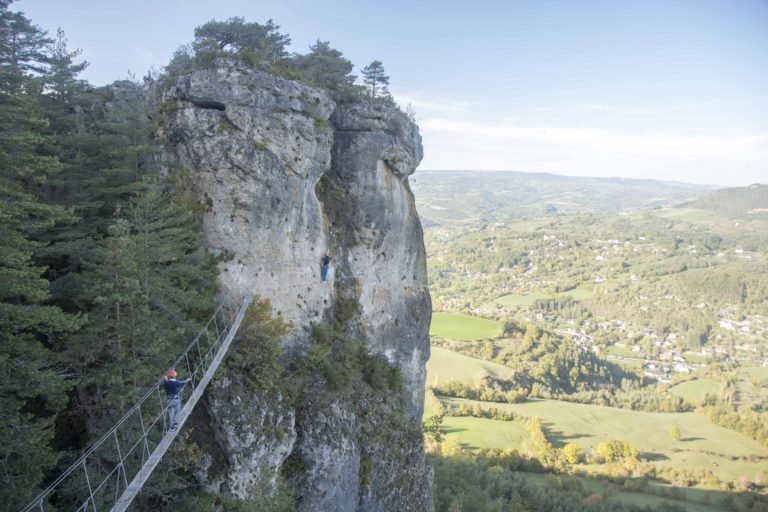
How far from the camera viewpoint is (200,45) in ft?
60.6

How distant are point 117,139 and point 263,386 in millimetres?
9238

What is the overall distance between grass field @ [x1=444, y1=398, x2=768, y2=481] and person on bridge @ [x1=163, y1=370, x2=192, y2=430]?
5239cm

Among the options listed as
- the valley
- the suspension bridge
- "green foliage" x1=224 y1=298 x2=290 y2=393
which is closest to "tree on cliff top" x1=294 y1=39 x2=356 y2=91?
"green foliage" x1=224 y1=298 x2=290 y2=393

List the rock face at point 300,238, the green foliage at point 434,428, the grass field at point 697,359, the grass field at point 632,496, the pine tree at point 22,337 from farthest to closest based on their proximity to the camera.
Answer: the grass field at point 697,359 < the grass field at point 632,496 < the green foliage at point 434,428 < the rock face at point 300,238 < the pine tree at point 22,337

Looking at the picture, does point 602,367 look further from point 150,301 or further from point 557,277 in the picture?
point 150,301

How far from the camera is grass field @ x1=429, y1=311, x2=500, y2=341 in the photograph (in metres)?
94.4

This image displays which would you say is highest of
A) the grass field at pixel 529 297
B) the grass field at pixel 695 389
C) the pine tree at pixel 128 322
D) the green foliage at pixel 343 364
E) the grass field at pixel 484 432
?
the pine tree at pixel 128 322

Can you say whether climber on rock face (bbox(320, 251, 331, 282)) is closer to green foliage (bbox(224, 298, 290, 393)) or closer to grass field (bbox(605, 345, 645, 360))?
green foliage (bbox(224, 298, 290, 393))

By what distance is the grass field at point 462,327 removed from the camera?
94.4 meters

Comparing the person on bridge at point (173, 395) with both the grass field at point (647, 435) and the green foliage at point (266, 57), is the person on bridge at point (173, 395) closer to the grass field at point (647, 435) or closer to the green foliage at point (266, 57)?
the green foliage at point (266, 57)

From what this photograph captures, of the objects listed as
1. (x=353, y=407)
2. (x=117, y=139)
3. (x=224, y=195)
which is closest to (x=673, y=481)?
(x=353, y=407)

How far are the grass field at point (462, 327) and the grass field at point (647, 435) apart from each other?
22.8m

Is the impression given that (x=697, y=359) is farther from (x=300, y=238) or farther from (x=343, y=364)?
(x=300, y=238)

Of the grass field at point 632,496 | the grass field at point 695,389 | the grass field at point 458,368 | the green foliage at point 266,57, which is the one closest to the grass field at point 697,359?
the grass field at point 695,389
